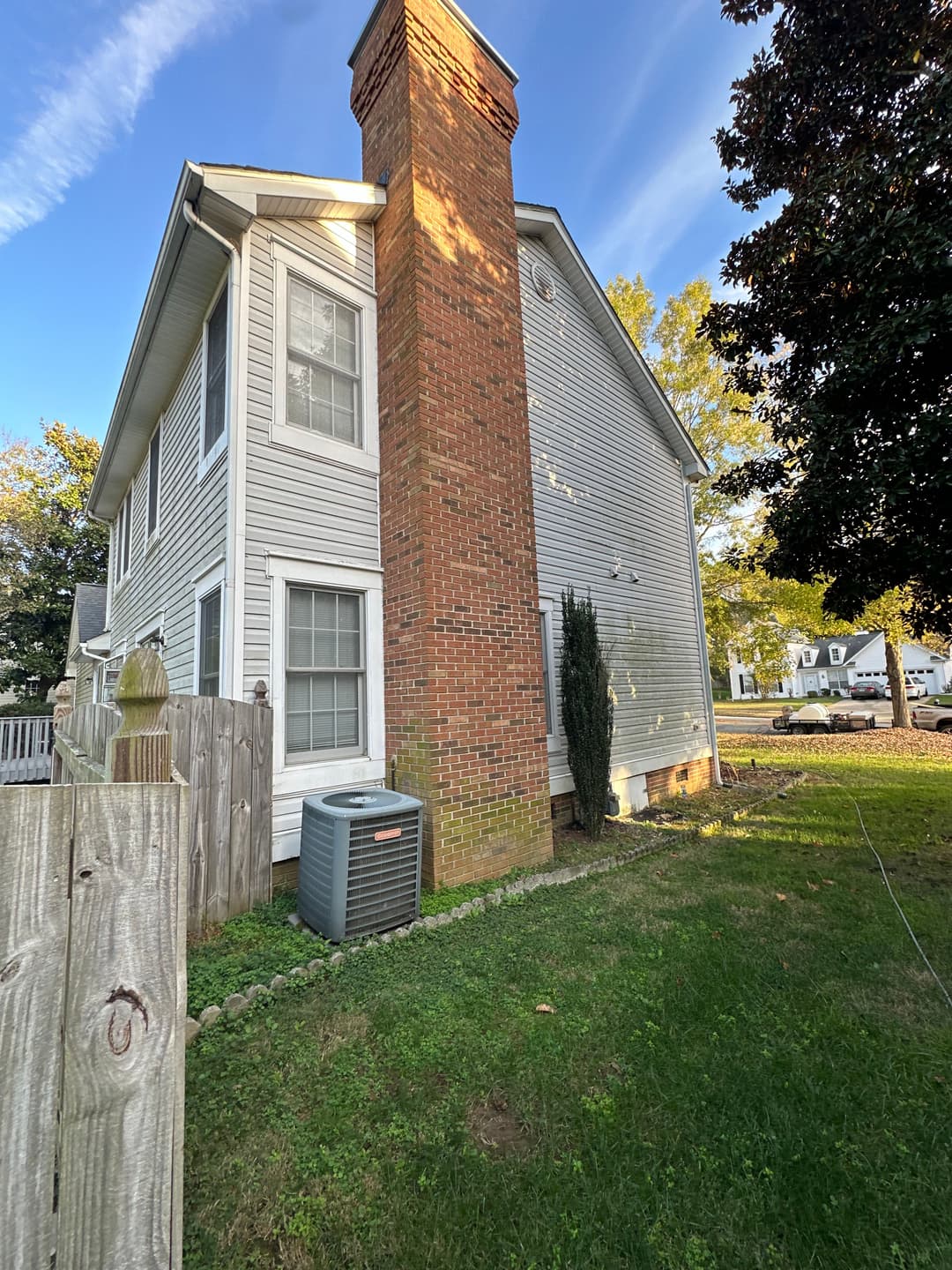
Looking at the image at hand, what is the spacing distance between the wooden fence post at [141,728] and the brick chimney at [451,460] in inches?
139

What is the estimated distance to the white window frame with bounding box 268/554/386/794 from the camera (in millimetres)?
4906

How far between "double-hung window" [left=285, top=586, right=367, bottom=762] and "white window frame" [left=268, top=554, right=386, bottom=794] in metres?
0.07

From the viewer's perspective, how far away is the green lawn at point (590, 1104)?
188 centimetres

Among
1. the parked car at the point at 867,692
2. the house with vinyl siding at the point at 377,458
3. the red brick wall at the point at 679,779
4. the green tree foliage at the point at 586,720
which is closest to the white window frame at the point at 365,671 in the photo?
the house with vinyl siding at the point at 377,458

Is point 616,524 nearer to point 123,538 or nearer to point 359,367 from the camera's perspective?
point 359,367

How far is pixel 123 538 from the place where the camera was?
11.5 m

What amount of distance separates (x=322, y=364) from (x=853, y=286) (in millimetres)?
5233

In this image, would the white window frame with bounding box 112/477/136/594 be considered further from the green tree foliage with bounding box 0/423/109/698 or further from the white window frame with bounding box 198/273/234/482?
the green tree foliage with bounding box 0/423/109/698

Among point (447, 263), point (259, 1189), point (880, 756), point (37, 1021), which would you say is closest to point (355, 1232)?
point (259, 1189)

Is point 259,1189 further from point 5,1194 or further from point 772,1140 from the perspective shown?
point 772,1140

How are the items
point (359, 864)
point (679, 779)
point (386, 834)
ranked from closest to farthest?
point (359, 864), point (386, 834), point (679, 779)

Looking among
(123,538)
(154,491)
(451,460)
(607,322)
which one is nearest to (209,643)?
(451,460)

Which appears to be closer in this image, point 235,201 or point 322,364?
point 235,201

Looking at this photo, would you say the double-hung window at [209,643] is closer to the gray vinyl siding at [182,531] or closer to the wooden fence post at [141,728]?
the gray vinyl siding at [182,531]
